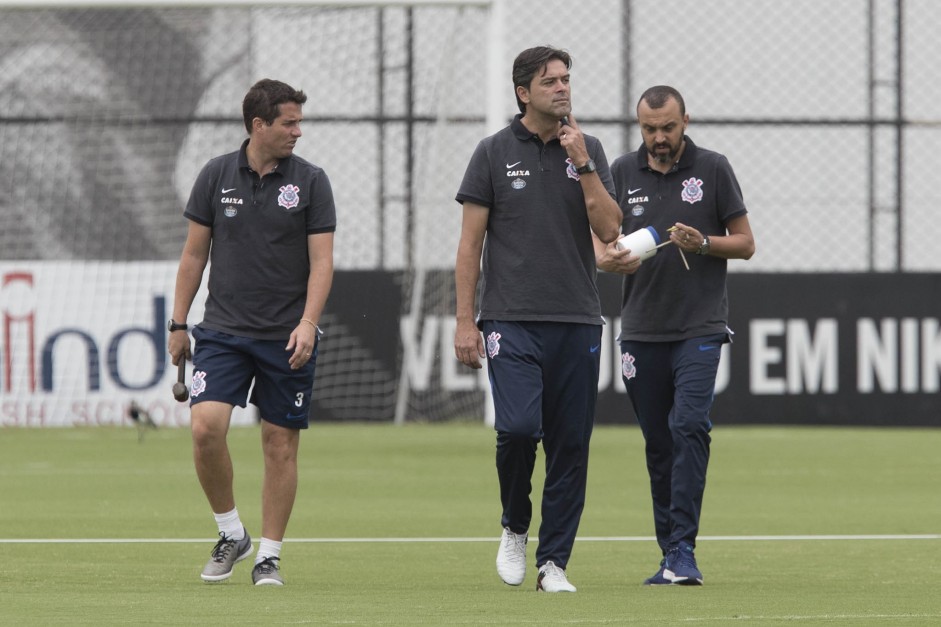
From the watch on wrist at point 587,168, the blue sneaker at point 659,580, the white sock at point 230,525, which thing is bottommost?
the blue sneaker at point 659,580

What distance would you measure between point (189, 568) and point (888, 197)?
575 inches

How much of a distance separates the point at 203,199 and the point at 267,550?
4.93ft

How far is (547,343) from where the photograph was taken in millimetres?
7383

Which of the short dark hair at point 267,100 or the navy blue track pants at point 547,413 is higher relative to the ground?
the short dark hair at point 267,100

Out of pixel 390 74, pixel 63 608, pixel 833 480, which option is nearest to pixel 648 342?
pixel 63 608

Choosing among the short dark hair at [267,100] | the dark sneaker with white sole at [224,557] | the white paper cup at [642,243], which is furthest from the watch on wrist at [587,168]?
the dark sneaker with white sole at [224,557]

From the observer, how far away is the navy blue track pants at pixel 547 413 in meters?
7.30

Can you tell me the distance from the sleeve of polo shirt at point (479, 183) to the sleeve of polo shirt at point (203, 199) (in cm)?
110

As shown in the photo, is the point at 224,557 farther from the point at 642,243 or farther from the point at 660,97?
the point at 660,97

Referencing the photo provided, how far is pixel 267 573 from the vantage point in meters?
7.50

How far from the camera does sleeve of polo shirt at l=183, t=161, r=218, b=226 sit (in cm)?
769

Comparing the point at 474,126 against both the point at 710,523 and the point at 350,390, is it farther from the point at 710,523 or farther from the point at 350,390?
the point at 710,523

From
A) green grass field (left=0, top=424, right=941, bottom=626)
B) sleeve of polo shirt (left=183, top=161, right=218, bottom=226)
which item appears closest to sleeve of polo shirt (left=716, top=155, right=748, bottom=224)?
green grass field (left=0, top=424, right=941, bottom=626)

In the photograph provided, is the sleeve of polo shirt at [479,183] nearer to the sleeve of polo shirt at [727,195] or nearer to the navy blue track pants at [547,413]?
the navy blue track pants at [547,413]
